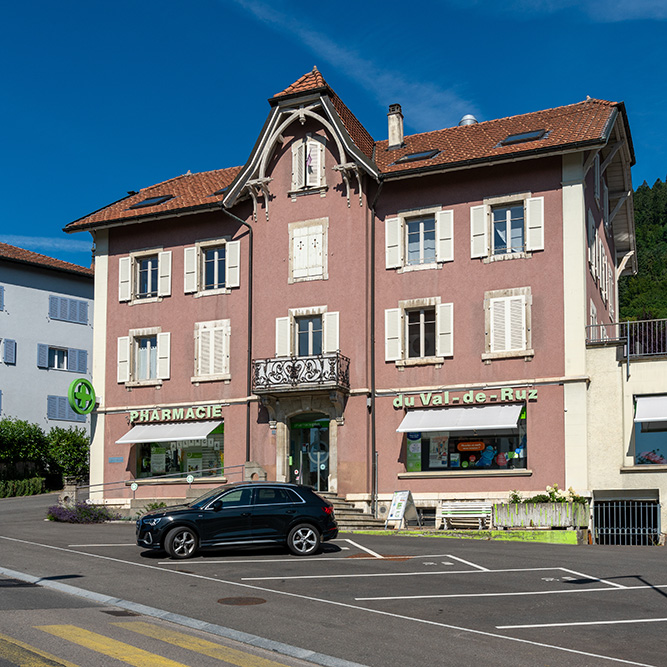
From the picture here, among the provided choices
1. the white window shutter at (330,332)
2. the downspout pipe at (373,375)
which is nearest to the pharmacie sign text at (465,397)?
the downspout pipe at (373,375)

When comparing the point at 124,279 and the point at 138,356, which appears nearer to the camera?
the point at 138,356

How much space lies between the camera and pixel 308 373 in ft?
93.5

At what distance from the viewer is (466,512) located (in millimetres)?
26125

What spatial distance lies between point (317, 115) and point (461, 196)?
18.1ft

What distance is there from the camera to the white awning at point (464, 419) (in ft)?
86.2

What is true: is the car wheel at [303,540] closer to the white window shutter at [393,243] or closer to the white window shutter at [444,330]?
the white window shutter at [444,330]

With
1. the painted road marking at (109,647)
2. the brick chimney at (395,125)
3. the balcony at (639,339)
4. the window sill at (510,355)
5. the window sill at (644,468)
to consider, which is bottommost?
the painted road marking at (109,647)

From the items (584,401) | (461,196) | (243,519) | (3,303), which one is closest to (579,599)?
(243,519)

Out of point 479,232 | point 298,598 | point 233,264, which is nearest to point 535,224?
point 479,232

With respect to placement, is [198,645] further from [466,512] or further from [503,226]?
[503,226]

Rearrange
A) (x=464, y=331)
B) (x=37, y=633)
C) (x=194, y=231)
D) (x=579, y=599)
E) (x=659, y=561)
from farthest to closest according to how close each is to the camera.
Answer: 1. (x=194, y=231)
2. (x=464, y=331)
3. (x=659, y=561)
4. (x=579, y=599)
5. (x=37, y=633)

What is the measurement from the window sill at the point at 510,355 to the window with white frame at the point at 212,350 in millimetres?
8794

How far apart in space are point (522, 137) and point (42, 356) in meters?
29.0

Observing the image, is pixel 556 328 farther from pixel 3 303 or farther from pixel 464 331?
pixel 3 303
